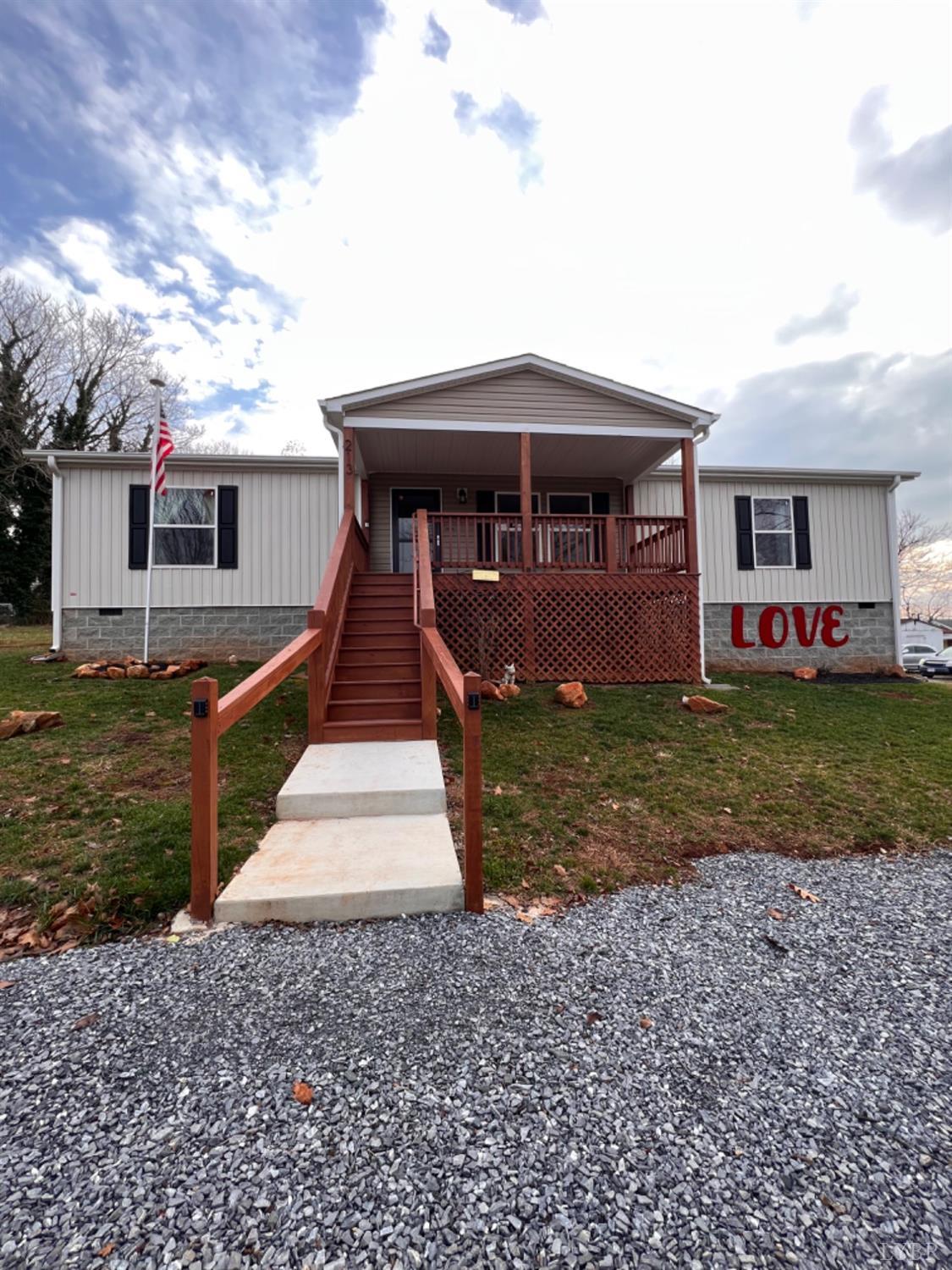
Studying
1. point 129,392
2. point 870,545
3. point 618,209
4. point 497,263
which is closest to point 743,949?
point 870,545

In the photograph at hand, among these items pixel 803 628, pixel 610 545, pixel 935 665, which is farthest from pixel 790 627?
pixel 935 665

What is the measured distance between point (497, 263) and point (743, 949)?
43.1 ft

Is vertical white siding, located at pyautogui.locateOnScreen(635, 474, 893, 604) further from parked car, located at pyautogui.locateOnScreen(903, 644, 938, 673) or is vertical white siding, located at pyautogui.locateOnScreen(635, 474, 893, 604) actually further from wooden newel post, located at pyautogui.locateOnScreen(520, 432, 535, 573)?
parked car, located at pyautogui.locateOnScreen(903, 644, 938, 673)

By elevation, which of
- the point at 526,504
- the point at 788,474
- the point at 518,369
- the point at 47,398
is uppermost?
the point at 47,398

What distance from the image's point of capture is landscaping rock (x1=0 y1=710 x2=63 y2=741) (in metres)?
4.86

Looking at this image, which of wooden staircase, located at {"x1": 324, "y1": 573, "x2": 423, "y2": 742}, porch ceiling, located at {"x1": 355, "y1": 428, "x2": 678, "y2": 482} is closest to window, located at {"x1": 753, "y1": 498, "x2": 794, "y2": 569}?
porch ceiling, located at {"x1": 355, "y1": 428, "x2": 678, "y2": 482}

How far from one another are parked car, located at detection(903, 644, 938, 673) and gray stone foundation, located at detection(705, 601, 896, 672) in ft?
27.9

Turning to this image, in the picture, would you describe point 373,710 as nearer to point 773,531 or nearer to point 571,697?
point 571,697

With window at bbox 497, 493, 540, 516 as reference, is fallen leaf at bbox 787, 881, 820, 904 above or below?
below

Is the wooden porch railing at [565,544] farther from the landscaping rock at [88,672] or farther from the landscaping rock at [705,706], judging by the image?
the landscaping rock at [88,672]

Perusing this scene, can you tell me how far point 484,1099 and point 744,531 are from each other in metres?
10.6

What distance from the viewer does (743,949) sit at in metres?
2.38

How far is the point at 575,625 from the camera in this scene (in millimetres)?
7898

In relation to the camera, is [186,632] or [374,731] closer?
[374,731]
